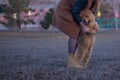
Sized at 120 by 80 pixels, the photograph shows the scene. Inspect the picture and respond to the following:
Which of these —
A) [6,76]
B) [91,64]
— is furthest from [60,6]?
[6,76]

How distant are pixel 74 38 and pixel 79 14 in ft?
1.40

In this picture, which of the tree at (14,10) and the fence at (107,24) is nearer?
the tree at (14,10)

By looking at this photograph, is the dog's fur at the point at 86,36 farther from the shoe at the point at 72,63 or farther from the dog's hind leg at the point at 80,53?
the shoe at the point at 72,63

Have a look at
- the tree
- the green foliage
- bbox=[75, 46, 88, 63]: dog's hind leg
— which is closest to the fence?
the green foliage

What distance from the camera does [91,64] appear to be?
8750 millimetres

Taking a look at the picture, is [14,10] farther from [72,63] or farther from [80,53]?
[72,63]

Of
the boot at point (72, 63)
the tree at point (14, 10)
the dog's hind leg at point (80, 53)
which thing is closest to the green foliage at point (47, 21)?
the tree at point (14, 10)

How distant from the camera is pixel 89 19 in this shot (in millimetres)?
8180

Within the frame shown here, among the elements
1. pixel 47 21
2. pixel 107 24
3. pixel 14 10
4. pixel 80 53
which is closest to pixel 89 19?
pixel 80 53

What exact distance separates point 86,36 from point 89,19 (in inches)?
12.0

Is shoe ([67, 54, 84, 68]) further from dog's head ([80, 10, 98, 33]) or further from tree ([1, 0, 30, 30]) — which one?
tree ([1, 0, 30, 30])

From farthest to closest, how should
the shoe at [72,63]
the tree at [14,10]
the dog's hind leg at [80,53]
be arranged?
the tree at [14,10] < the dog's hind leg at [80,53] < the shoe at [72,63]

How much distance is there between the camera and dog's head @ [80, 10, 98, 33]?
817cm

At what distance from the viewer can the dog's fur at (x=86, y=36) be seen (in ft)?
26.8
